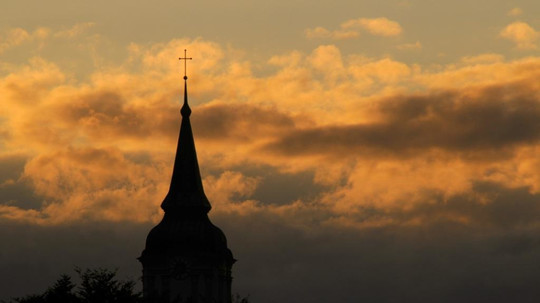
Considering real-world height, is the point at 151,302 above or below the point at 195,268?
below

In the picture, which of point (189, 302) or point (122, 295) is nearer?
point (122, 295)

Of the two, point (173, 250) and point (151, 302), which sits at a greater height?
point (173, 250)

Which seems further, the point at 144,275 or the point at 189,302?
the point at 144,275

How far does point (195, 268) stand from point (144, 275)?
4560 mm

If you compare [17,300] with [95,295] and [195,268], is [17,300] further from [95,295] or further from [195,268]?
[195,268]

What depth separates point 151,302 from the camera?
6235 inches

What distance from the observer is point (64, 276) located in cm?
15562

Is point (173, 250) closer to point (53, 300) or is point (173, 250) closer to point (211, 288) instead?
point (211, 288)

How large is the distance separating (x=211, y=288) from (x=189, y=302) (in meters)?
16.6

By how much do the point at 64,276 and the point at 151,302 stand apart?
22.2ft

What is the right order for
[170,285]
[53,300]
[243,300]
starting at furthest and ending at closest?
[170,285] → [243,300] → [53,300]

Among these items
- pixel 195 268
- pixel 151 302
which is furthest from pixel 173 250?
pixel 151 302

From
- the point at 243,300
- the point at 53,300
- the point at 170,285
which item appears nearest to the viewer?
the point at 53,300

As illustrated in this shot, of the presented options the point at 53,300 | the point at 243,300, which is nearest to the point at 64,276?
the point at 53,300
